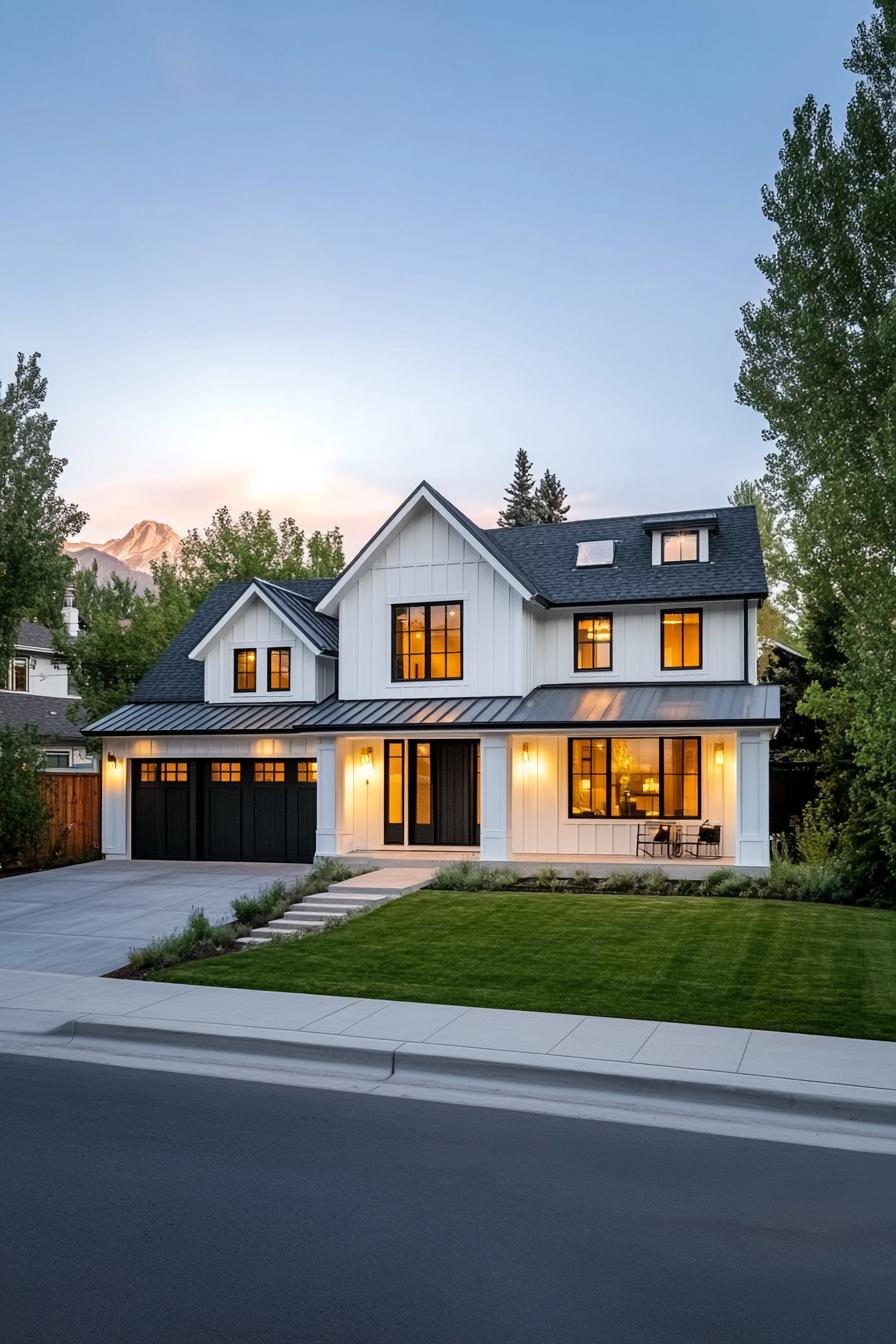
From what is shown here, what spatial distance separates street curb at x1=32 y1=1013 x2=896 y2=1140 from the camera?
303 inches

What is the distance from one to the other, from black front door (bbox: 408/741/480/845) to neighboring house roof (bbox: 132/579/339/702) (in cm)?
524

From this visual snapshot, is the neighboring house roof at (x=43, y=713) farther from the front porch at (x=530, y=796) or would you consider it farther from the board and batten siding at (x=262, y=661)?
the front porch at (x=530, y=796)

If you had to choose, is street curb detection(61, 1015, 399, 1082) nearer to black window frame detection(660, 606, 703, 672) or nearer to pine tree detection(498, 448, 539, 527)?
black window frame detection(660, 606, 703, 672)

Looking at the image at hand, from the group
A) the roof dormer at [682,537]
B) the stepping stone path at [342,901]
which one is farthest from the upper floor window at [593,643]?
the stepping stone path at [342,901]

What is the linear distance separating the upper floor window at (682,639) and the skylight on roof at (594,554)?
7.21 feet

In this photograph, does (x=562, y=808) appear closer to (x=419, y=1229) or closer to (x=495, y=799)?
(x=495, y=799)

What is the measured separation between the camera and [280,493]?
2057 inches

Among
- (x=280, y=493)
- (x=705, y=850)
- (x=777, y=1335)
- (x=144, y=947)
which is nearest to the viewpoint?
(x=777, y=1335)

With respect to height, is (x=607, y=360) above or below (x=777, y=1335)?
above

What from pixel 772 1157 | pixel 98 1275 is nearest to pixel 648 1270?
pixel 772 1157

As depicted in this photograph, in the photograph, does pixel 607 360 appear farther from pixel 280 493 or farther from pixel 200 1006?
pixel 280 493

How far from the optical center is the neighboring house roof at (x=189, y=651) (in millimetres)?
26703

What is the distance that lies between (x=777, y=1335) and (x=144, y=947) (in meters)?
11.7

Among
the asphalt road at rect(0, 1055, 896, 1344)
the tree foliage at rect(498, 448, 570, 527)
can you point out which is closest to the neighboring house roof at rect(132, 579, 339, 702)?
the asphalt road at rect(0, 1055, 896, 1344)
